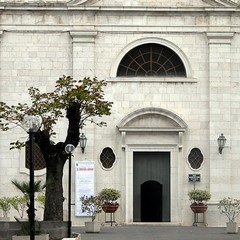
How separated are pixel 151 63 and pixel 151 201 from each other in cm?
589

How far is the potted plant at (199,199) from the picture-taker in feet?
129

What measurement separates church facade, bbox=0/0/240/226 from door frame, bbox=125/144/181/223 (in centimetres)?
4

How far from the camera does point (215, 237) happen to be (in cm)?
3344

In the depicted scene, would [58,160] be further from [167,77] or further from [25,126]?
[167,77]

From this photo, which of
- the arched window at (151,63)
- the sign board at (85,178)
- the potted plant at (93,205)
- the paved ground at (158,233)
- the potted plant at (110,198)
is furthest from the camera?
the arched window at (151,63)

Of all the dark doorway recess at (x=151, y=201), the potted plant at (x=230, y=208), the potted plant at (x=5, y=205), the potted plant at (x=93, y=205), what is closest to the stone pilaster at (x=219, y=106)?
the potted plant at (x=230, y=208)

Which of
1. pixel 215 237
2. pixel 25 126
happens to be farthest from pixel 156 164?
pixel 25 126

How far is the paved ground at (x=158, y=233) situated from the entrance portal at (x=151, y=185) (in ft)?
5.43

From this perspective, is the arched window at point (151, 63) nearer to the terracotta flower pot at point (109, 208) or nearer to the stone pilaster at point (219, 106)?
the stone pilaster at point (219, 106)

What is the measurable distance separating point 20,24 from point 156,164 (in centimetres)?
822

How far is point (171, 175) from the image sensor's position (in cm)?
4075

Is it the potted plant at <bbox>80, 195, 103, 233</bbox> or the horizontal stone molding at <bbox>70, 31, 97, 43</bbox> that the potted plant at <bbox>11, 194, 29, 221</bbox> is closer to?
the potted plant at <bbox>80, 195, 103, 233</bbox>

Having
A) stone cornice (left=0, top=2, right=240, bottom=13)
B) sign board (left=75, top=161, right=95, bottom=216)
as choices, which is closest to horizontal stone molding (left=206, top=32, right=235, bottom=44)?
stone cornice (left=0, top=2, right=240, bottom=13)

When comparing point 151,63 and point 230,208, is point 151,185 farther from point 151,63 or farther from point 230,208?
point 151,63
